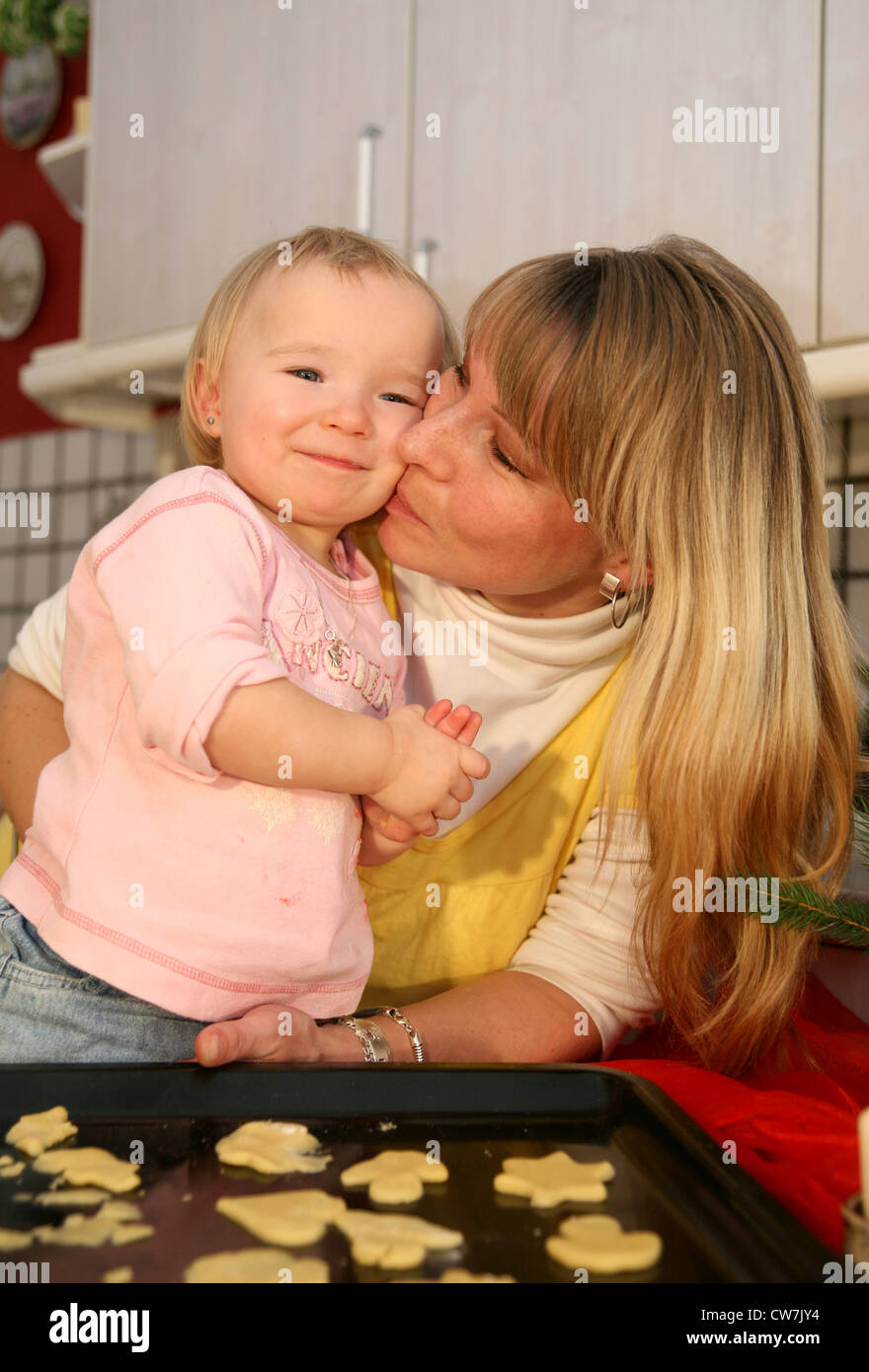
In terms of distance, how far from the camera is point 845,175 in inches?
57.5

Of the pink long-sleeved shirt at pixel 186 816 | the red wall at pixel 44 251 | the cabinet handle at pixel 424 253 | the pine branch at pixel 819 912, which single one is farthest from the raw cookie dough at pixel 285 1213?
the red wall at pixel 44 251

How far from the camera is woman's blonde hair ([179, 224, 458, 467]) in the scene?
1001mm

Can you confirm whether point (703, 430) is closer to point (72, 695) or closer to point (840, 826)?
point (840, 826)

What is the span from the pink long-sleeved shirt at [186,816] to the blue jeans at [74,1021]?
0.03 m

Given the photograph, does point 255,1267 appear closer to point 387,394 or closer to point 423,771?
point 423,771

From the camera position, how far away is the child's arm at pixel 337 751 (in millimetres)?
773

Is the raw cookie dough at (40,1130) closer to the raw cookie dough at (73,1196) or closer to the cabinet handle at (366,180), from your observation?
the raw cookie dough at (73,1196)

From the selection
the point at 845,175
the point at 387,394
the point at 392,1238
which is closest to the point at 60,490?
the point at 845,175

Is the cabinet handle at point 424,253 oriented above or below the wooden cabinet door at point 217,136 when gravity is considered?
below

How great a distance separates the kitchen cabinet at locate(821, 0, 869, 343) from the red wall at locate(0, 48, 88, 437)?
2252mm

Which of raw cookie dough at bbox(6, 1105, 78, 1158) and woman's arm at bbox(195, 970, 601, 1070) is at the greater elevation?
raw cookie dough at bbox(6, 1105, 78, 1158)

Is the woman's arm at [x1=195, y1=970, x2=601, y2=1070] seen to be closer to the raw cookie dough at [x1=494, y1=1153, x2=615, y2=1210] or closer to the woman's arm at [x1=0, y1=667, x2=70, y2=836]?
the raw cookie dough at [x1=494, y1=1153, x2=615, y2=1210]

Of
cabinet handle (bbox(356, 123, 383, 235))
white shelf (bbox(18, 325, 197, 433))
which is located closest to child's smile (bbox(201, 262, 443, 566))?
cabinet handle (bbox(356, 123, 383, 235))

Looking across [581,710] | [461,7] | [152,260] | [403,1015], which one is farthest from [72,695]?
[152,260]
